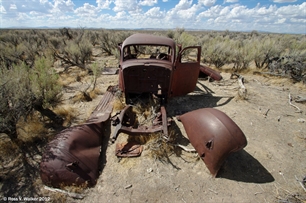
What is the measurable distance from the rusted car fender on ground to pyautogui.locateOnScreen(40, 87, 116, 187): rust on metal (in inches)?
75.7

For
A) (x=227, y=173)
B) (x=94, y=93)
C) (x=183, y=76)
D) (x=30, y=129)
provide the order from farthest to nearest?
(x=94, y=93), (x=183, y=76), (x=30, y=129), (x=227, y=173)

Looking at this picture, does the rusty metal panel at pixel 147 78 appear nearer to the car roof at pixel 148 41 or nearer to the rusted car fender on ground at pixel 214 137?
the car roof at pixel 148 41

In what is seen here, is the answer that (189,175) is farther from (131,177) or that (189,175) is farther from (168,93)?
(168,93)

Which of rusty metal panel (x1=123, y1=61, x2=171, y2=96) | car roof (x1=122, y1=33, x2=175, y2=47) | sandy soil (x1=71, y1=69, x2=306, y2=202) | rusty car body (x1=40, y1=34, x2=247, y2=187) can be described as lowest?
sandy soil (x1=71, y1=69, x2=306, y2=202)

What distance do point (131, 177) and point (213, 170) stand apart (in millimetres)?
1447

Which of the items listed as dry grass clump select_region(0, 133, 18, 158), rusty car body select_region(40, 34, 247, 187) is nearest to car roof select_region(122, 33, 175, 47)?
rusty car body select_region(40, 34, 247, 187)

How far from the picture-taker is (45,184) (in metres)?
2.79

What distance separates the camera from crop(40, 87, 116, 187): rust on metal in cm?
272

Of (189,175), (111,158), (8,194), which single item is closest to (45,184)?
(8,194)

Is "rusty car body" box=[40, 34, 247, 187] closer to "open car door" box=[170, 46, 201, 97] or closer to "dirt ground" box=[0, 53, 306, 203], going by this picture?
"open car door" box=[170, 46, 201, 97]

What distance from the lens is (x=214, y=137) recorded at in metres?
2.90

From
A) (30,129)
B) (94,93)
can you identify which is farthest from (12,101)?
(94,93)

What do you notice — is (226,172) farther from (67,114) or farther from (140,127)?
(67,114)

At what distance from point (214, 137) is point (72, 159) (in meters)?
2.41
